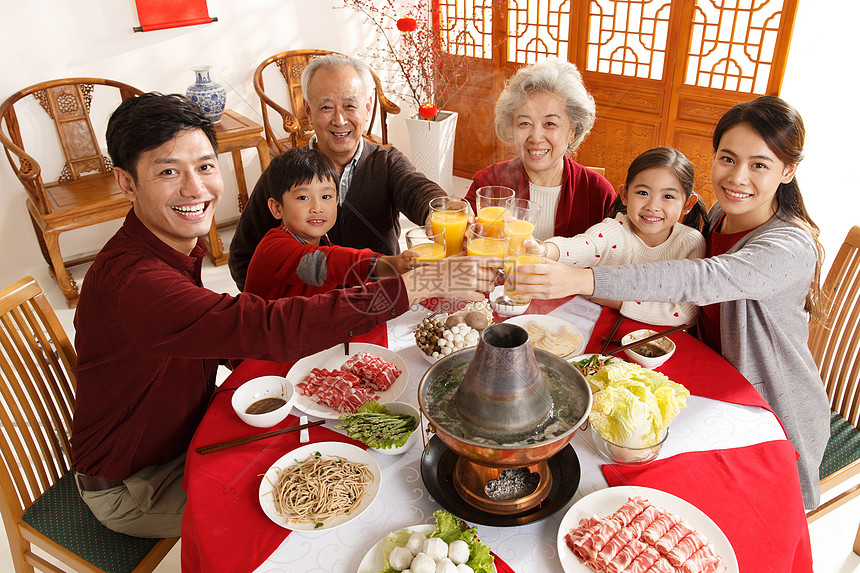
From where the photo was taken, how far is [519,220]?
1.82 meters

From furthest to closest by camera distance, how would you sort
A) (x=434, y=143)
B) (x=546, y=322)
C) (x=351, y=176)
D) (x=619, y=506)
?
(x=434, y=143) < (x=351, y=176) < (x=546, y=322) < (x=619, y=506)

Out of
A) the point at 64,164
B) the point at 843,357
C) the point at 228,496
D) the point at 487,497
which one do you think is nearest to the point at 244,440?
the point at 228,496

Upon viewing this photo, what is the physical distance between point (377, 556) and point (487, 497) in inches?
9.5

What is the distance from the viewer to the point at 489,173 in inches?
→ 99.8

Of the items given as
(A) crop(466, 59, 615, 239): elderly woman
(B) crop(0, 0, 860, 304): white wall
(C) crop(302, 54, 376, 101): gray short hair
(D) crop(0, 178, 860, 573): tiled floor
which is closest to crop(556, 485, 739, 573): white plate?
(D) crop(0, 178, 860, 573): tiled floor

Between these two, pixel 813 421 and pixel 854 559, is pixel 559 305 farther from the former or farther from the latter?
pixel 854 559

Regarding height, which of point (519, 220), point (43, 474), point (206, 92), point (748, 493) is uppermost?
point (206, 92)

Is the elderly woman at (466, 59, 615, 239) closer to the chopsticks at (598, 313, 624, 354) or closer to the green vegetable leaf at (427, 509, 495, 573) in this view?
the chopsticks at (598, 313, 624, 354)

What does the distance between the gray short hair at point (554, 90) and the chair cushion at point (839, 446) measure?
4.52 feet

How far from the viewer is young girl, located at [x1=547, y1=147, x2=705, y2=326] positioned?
6.04 feet

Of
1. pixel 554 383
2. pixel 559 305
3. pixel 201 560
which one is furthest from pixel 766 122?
pixel 201 560

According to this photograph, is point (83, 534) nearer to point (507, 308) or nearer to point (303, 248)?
point (303, 248)

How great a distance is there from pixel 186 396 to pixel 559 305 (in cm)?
117

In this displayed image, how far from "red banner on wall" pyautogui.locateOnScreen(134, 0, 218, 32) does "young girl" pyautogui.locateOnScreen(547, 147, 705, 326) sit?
11.3ft
